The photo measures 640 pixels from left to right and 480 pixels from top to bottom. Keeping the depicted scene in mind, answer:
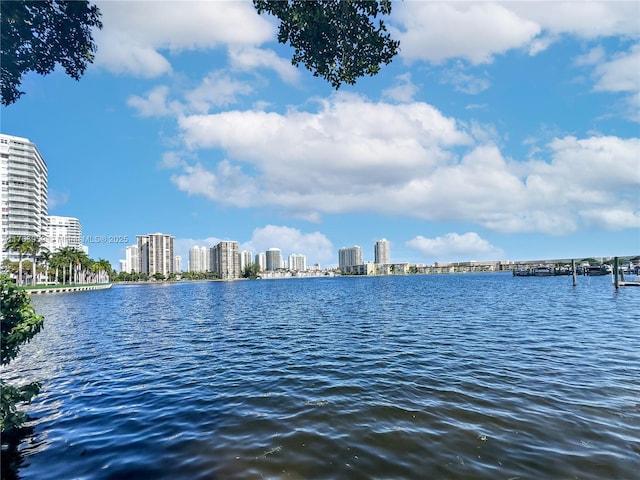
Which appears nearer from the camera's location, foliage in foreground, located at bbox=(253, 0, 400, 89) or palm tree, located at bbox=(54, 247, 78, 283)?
foliage in foreground, located at bbox=(253, 0, 400, 89)

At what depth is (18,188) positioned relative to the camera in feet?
574

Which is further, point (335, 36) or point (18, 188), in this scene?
point (18, 188)

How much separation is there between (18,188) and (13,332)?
21884 cm

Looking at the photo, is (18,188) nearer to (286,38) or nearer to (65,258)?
(65,258)

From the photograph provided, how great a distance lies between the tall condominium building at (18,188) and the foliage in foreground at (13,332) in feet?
669

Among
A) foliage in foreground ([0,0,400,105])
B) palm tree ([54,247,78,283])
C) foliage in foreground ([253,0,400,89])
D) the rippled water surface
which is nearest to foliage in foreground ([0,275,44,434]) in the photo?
the rippled water surface

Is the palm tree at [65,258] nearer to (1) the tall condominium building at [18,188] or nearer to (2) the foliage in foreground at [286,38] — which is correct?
(1) the tall condominium building at [18,188]

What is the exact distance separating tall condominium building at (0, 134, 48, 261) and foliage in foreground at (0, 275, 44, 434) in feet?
669

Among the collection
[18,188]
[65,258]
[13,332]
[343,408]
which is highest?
[18,188]

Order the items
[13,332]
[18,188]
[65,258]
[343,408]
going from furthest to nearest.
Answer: [18,188], [65,258], [343,408], [13,332]

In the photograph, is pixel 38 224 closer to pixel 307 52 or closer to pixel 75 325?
pixel 75 325

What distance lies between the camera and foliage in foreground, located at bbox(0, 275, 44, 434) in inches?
358

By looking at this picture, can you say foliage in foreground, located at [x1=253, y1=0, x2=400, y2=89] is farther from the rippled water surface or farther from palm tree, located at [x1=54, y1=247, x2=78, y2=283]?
palm tree, located at [x1=54, y1=247, x2=78, y2=283]

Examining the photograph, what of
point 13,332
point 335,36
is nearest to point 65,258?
point 13,332
